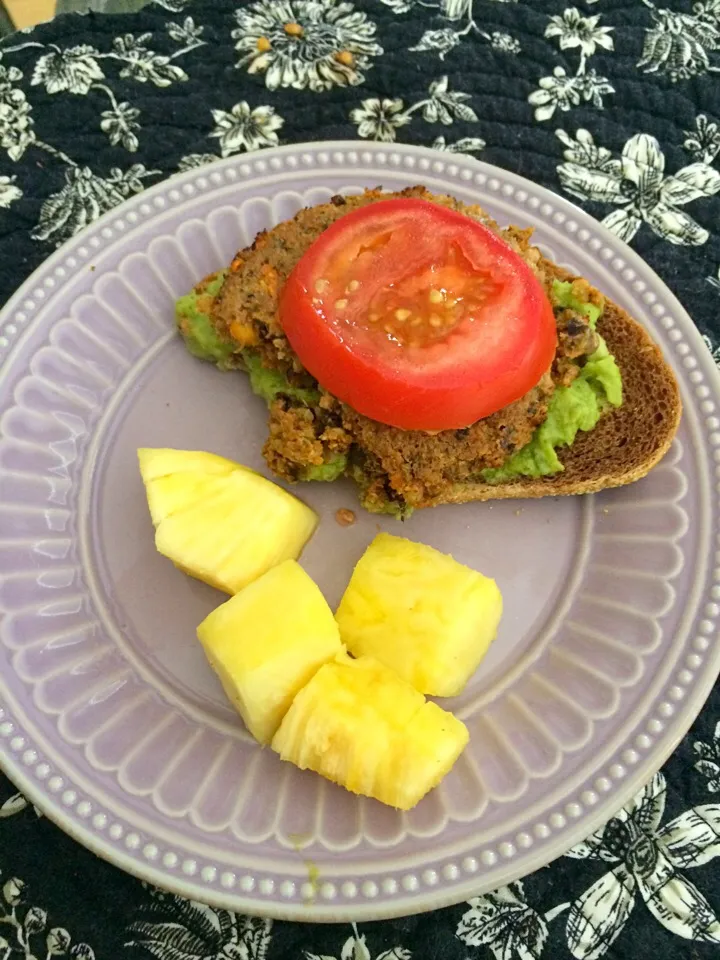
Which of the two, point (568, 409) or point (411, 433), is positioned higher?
point (411, 433)

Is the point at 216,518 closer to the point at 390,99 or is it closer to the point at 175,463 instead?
the point at 175,463

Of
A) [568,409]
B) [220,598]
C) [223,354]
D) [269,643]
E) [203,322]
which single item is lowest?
[220,598]

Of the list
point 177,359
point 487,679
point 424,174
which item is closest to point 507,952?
point 487,679

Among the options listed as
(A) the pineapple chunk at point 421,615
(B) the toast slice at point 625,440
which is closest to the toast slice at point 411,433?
(B) the toast slice at point 625,440

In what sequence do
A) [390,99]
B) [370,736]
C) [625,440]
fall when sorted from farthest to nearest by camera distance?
[390,99]
[625,440]
[370,736]

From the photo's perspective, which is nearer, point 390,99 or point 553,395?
point 553,395

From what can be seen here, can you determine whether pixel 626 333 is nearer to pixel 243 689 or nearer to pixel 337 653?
pixel 337 653

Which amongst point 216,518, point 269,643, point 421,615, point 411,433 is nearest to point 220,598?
point 216,518
